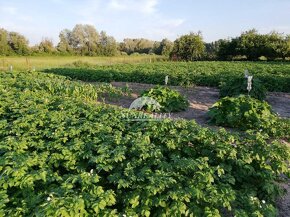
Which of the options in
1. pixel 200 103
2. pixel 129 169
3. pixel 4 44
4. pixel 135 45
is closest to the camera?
pixel 129 169

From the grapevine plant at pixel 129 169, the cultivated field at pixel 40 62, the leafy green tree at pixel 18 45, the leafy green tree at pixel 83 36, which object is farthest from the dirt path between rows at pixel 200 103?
the leafy green tree at pixel 83 36

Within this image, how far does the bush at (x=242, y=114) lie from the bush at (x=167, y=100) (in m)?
1.29

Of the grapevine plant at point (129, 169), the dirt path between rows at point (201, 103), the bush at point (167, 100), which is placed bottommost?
the dirt path between rows at point (201, 103)

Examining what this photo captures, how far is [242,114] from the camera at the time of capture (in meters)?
6.63

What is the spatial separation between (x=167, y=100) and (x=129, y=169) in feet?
16.8

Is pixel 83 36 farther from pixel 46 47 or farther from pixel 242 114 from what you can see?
pixel 242 114

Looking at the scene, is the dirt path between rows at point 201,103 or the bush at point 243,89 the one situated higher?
the bush at point 243,89

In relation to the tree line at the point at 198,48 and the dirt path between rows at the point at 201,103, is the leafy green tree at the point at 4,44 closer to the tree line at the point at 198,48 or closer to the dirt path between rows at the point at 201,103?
the tree line at the point at 198,48

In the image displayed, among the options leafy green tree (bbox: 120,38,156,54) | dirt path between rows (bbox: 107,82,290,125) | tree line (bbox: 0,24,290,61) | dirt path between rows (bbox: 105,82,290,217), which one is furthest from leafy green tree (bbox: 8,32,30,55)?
dirt path between rows (bbox: 107,82,290,125)

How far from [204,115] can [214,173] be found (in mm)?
4582

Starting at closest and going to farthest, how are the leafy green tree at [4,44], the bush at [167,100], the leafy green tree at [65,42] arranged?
the bush at [167,100] → the leafy green tree at [4,44] → the leafy green tree at [65,42]

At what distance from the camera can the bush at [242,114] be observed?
6.39 metres

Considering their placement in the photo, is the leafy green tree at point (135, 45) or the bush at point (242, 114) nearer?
the bush at point (242, 114)

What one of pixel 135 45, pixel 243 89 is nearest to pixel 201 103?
pixel 243 89
